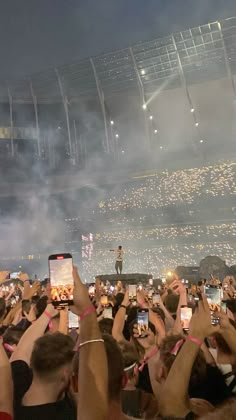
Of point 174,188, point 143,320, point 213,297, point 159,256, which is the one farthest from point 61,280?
point 174,188

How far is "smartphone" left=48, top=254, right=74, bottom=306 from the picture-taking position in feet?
7.41

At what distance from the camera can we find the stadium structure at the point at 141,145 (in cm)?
2811

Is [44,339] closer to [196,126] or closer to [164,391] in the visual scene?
[164,391]

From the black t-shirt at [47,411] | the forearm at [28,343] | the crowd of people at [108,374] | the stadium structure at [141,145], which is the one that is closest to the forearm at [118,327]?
the crowd of people at [108,374]

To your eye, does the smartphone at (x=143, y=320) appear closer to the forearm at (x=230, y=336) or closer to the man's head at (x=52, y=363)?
the forearm at (x=230, y=336)

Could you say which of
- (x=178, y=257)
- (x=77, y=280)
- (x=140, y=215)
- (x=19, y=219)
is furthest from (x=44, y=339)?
(x=19, y=219)

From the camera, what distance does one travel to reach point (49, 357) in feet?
7.99

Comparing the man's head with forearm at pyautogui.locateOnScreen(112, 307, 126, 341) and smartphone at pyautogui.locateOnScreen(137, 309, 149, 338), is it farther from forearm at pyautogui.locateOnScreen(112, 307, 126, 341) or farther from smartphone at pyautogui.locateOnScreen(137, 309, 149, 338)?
smartphone at pyautogui.locateOnScreen(137, 309, 149, 338)

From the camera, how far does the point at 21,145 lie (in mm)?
44000

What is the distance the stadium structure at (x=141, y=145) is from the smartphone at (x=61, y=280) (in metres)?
25.0

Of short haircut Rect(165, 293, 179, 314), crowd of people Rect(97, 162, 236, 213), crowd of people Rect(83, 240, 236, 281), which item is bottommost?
short haircut Rect(165, 293, 179, 314)

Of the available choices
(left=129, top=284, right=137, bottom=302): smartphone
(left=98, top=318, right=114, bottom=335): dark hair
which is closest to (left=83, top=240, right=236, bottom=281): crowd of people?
(left=129, top=284, right=137, bottom=302): smartphone

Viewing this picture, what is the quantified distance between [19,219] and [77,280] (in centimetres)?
3264

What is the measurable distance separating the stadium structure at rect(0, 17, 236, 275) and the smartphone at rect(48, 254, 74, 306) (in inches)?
982
